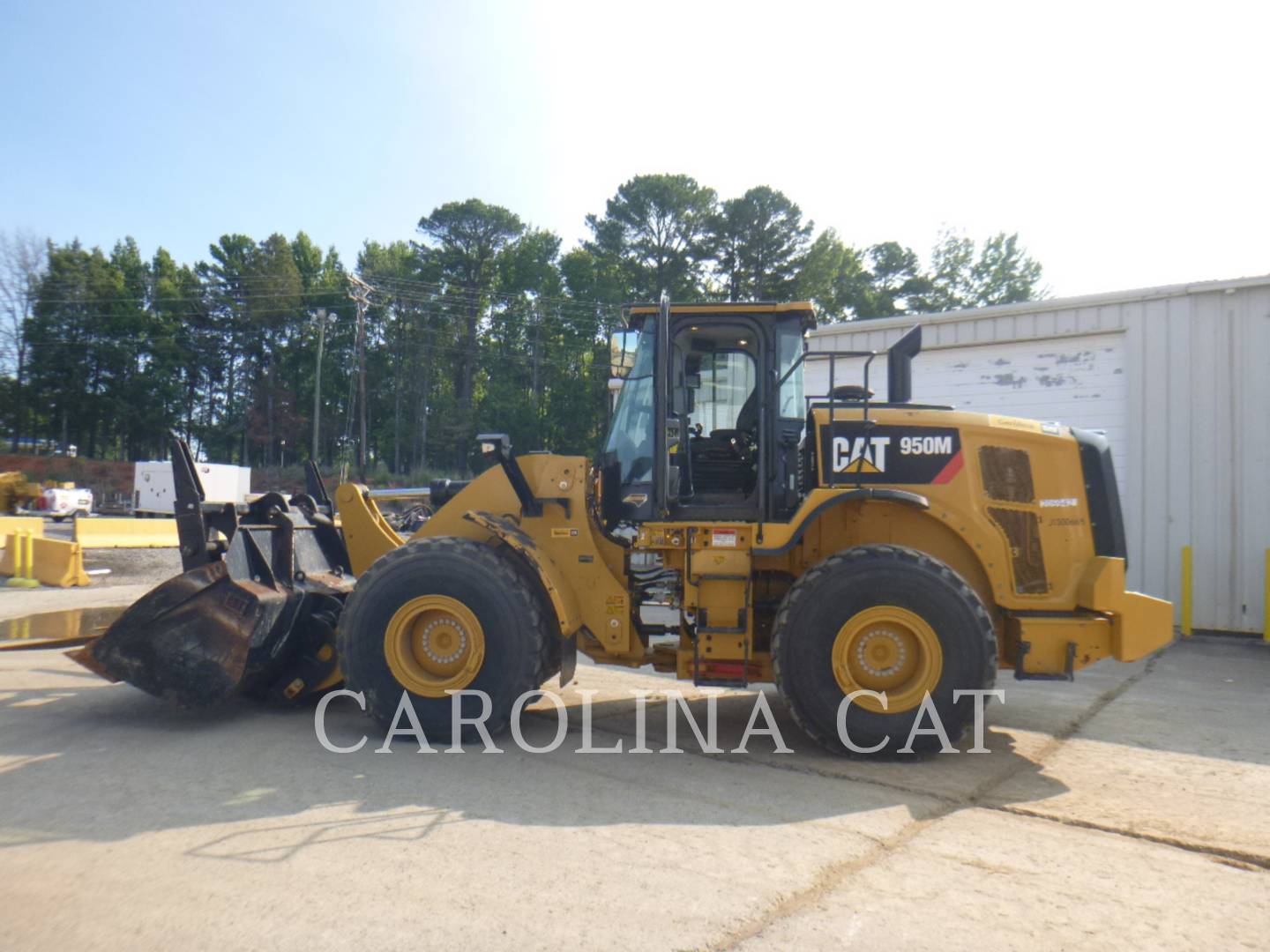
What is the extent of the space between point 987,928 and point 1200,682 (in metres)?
6.09

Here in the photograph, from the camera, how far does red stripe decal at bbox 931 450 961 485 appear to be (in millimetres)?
5551

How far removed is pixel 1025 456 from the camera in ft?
18.6

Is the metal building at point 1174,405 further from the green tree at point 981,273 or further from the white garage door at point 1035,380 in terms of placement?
the green tree at point 981,273

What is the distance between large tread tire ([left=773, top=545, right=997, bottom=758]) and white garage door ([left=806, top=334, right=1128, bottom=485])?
6133 mm

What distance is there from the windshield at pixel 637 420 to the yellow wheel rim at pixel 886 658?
1.61 meters

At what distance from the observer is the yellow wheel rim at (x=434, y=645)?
5.43m

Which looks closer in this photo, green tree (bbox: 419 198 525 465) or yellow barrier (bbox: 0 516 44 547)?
yellow barrier (bbox: 0 516 44 547)

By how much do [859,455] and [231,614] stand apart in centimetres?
386

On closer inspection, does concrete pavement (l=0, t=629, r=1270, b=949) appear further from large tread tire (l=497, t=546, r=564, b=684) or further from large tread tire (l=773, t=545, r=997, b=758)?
large tread tire (l=497, t=546, r=564, b=684)

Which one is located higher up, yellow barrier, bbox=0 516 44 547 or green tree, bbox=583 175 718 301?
green tree, bbox=583 175 718 301

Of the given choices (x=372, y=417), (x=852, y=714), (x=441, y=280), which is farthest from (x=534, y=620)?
(x=372, y=417)

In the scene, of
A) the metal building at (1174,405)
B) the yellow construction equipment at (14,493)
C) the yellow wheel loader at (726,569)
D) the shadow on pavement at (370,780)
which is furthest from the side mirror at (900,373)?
the yellow construction equipment at (14,493)

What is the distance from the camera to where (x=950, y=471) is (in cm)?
555

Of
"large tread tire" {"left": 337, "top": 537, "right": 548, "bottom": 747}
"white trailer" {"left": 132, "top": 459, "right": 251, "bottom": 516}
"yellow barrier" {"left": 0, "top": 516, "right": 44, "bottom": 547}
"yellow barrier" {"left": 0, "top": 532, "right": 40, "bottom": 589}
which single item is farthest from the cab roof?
"white trailer" {"left": 132, "top": 459, "right": 251, "bottom": 516}
